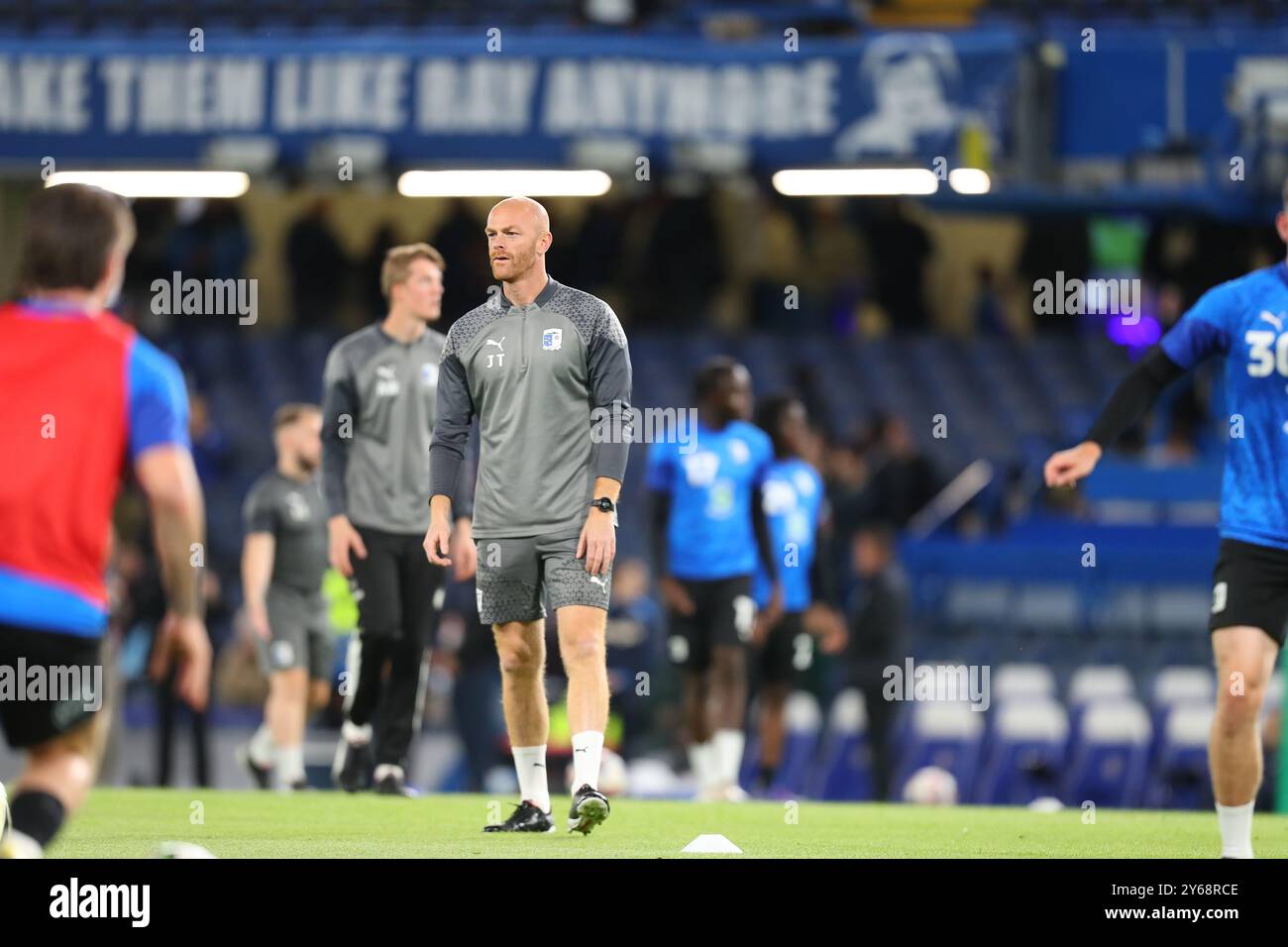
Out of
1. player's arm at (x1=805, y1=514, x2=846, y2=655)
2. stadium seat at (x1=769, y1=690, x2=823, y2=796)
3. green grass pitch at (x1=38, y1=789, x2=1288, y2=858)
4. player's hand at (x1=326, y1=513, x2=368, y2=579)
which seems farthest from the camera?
stadium seat at (x1=769, y1=690, x2=823, y2=796)

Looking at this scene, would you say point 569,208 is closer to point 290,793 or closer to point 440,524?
point 290,793

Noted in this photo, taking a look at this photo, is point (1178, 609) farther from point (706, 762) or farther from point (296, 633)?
point (296, 633)

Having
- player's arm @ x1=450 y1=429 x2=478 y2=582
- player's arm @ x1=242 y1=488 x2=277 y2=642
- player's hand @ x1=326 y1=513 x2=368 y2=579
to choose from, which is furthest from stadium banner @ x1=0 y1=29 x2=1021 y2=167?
player's hand @ x1=326 y1=513 x2=368 y2=579

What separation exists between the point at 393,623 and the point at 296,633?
2.46 metres

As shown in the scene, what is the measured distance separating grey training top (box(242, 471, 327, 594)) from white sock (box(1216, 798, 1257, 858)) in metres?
7.19

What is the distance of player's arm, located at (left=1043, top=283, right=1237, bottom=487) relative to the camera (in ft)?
28.1

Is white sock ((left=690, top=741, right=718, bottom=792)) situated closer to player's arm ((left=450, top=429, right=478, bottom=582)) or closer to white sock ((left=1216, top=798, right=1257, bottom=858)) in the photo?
player's arm ((left=450, top=429, right=478, bottom=582))

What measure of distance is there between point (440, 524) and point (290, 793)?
4179 mm

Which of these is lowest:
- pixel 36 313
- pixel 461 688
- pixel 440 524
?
pixel 461 688

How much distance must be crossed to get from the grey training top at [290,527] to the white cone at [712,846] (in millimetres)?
5771

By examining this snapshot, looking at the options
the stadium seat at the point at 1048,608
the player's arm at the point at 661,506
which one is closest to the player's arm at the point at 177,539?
the player's arm at the point at 661,506

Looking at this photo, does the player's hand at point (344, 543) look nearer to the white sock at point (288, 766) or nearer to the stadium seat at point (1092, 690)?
the white sock at point (288, 766)
